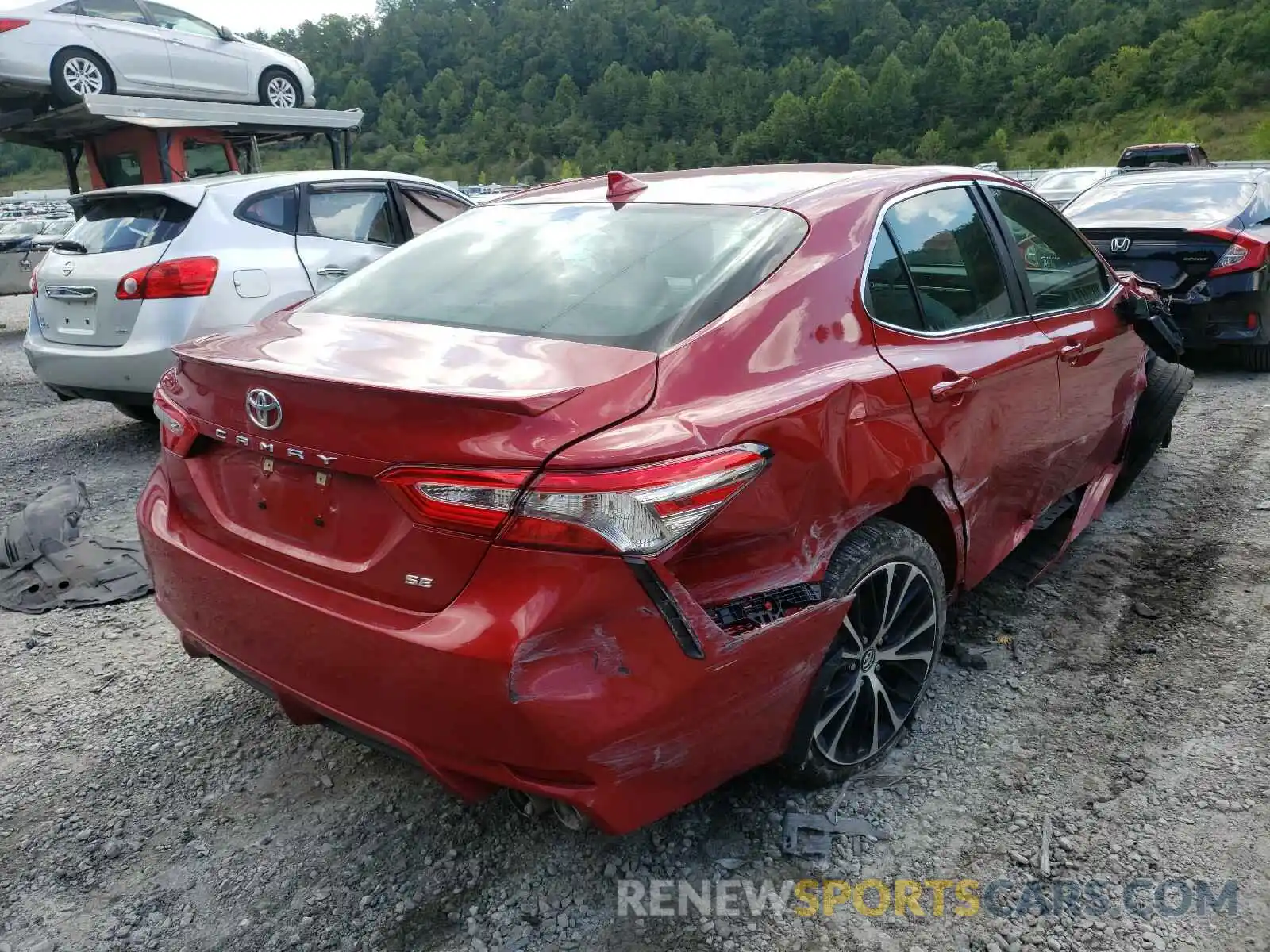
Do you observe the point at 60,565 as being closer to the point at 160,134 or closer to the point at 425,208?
the point at 425,208

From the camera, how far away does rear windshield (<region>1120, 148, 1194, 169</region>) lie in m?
23.9

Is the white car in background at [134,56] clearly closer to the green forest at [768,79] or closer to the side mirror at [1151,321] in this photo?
the side mirror at [1151,321]

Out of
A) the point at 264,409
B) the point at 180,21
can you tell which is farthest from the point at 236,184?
the point at 180,21

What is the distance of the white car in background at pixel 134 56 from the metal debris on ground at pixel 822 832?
11.6 meters

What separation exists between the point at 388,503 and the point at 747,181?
1630mm

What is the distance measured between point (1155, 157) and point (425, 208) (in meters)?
24.1

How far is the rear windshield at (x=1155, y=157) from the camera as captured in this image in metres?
23.9

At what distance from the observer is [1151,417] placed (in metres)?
4.36

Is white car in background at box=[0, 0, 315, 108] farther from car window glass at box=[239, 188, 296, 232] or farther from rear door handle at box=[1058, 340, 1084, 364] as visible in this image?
rear door handle at box=[1058, 340, 1084, 364]

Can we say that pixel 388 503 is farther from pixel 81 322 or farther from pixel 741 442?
pixel 81 322

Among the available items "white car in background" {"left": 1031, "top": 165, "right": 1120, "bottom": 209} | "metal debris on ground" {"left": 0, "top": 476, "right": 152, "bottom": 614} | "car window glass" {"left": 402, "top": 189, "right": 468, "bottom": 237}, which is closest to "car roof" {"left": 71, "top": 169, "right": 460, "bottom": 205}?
"car window glass" {"left": 402, "top": 189, "right": 468, "bottom": 237}

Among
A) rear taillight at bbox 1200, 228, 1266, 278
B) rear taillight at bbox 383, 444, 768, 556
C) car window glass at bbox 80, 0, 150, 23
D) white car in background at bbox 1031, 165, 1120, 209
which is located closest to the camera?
rear taillight at bbox 383, 444, 768, 556

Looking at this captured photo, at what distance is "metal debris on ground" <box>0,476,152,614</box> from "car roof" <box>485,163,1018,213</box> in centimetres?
222

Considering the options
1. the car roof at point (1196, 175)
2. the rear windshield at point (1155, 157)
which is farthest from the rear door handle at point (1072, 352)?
the rear windshield at point (1155, 157)
